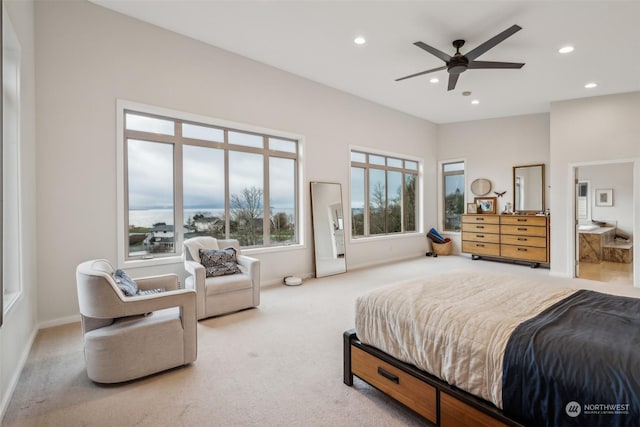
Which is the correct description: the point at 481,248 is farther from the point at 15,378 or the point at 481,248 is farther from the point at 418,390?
the point at 15,378

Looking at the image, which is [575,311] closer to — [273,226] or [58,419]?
[58,419]

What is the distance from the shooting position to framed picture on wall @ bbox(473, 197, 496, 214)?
761 cm

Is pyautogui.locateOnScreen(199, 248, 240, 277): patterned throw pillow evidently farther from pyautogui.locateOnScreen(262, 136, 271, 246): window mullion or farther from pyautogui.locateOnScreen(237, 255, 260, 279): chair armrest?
pyautogui.locateOnScreen(262, 136, 271, 246): window mullion

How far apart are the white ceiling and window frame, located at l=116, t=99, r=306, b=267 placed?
1.07 m

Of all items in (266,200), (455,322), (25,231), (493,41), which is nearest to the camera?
(455,322)

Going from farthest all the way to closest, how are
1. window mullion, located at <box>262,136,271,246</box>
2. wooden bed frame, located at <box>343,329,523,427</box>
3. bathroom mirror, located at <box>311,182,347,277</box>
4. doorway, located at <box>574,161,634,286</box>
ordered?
1. doorway, located at <box>574,161,634,286</box>
2. bathroom mirror, located at <box>311,182,347,277</box>
3. window mullion, located at <box>262,136,271,246</box>
4. wooden bed frame, located at <box>343,329,523,427</box>

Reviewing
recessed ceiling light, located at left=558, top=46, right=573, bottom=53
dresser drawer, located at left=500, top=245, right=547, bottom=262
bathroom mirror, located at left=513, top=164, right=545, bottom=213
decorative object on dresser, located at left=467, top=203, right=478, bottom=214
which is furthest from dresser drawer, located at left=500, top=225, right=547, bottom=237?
recessed ceiling light, located at left=558, top=46, right=573, bottom=53

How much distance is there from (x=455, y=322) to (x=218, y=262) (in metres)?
3.03

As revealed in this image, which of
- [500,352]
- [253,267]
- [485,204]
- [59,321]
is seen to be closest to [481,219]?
[485,204]

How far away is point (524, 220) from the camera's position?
6.71 meters

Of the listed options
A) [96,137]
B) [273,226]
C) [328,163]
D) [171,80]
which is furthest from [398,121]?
[96,137]

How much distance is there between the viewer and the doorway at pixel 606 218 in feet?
22.9

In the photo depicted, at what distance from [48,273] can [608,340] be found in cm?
454

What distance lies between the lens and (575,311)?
5.87 ft
